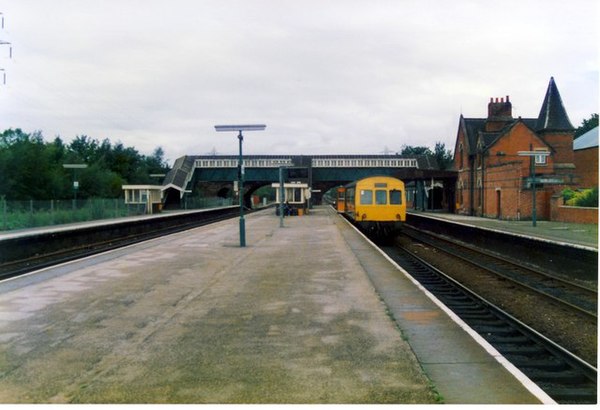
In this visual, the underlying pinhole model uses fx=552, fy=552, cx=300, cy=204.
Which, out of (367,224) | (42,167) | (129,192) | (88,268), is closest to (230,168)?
(129,192)

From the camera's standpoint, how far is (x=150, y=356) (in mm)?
6270

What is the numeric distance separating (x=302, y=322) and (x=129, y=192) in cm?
4362

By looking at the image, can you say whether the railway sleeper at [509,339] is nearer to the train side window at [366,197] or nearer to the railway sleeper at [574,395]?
the railway sleeper at [574,395]

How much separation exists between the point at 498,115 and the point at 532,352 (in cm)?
4293

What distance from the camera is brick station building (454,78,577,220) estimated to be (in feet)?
113

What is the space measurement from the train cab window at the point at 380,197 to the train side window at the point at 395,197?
12.7 inches

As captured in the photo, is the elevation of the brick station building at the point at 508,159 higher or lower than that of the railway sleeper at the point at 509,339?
higher

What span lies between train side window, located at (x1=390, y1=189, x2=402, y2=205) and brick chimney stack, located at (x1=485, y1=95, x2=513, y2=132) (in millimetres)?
24655

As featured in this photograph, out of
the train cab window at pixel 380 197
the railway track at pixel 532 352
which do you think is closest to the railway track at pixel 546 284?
the railway track at pixel 532 352

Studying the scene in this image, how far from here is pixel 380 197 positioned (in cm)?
2588

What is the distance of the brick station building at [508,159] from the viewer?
113 feet

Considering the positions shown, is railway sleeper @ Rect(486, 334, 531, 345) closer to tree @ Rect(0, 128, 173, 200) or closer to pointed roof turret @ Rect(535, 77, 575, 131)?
tree @ Rect(0, 128, 173, 200)

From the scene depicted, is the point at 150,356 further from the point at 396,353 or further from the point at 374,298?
the point at 374,298

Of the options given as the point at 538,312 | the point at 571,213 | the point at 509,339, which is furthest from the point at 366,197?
the point at 509,339
